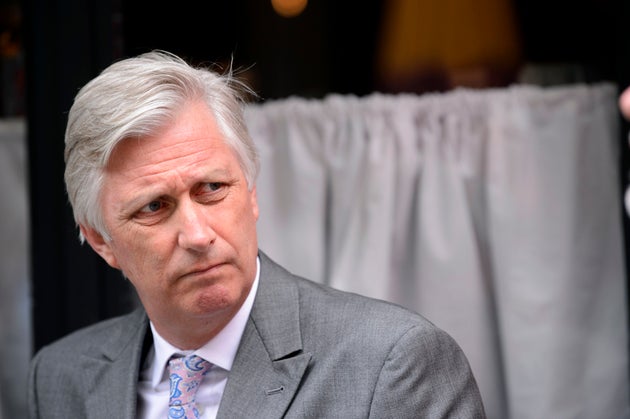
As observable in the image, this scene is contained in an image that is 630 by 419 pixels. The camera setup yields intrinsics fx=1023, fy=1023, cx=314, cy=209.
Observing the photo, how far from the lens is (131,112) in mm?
2373

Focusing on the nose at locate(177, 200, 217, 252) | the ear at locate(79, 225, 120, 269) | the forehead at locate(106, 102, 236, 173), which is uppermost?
the forehead at locate(106, 102, 236, 173)

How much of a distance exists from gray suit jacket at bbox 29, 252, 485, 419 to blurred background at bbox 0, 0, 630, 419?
96 cm

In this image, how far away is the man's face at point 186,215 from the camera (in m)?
2.39

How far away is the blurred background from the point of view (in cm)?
322

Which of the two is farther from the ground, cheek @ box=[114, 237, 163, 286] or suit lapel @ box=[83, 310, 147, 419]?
cheek @ box=[114, 237, 163, 286]

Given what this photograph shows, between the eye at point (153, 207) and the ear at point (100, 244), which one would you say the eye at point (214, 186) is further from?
the ear at point (100, 244)

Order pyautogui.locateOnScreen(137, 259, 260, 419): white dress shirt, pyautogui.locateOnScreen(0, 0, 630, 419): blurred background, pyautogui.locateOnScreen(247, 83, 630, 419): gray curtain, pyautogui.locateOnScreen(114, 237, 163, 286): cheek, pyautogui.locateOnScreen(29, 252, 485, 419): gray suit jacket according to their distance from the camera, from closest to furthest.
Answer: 1. pyautogui.locateOnScreen(29, 252, 485, 419): gray suit jacket
2. pyautogui.locateOnScreen(114, 237, 163, 286): cheek
3. pyautogui.locateOnScreen(137, 259, 260, 419): white dress shirt
4. pyautogui.locateOnScreen(247, 83, 630, 419): gray curtain
5. pyautogui.locateOnScreen(0, 0, 630, 419): blurred background

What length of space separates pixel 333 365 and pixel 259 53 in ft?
4.88

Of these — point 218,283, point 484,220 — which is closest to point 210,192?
point 218,283

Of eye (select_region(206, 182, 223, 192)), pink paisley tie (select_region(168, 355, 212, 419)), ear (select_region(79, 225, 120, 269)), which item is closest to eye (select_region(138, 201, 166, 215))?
eye (select_region(206, 182, 223, 192))

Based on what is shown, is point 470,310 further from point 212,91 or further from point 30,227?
point 30,227

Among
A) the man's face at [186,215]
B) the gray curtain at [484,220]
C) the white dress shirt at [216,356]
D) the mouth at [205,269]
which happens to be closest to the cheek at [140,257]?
the man's face at [186,215]

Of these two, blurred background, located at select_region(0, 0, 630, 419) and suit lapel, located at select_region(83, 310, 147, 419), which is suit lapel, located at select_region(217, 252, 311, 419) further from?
blurred background, located at select_region(0, 0, 630, 419)

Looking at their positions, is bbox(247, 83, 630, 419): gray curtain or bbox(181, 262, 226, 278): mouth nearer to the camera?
bbox(181, 262, 226, 278): mouth
